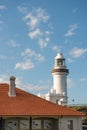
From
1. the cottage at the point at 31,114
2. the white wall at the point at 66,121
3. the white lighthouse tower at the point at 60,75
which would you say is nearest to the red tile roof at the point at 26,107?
the cottage at the point at 31,114

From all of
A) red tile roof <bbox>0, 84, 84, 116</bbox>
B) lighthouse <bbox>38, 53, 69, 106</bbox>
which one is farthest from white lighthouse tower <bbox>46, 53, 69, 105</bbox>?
red tile roof <bbox>0, 84, 84, 116</bbox>

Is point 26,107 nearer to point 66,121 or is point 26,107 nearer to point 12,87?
point 12,87

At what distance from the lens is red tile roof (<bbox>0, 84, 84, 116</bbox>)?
33.5m

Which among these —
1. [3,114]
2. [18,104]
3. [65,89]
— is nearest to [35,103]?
[18,104]

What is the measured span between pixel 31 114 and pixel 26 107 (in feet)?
5.01

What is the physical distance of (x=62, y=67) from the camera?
2847 inches

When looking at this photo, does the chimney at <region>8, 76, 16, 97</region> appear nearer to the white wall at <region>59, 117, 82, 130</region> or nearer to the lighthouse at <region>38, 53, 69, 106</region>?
the white wall at <region>59, 117, 82, 130</region>

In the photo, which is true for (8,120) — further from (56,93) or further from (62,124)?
(56,93)

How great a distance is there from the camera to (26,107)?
3472 centimetres

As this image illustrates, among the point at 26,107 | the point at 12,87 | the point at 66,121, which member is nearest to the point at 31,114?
the point at 26,107

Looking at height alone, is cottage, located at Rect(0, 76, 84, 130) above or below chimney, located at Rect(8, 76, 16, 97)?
below

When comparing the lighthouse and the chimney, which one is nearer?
the chimney

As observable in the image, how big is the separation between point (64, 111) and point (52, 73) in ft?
128

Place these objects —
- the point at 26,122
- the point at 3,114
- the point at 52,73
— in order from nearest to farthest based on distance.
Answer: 1. the point at 3,114
2. the point at 26,122
3. the point at 52,73
